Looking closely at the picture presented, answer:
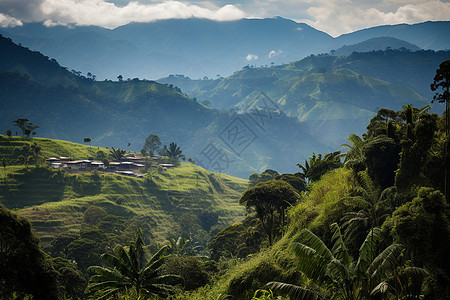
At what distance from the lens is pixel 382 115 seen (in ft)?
126

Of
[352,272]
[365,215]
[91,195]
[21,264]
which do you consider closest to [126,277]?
[21,264]

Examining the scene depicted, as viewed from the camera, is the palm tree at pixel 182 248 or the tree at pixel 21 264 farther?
the palm tree at pixel 182 248

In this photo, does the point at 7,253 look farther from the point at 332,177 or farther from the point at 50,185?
the point at 50,185

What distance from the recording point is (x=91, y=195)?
131875mm

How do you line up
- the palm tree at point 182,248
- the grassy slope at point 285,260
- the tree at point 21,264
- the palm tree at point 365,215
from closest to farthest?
1. the tree at point 21,264
2. the palm tree at point 365,215
3. the grassy slope at point 285,260
4. the palm tree at point 182,248

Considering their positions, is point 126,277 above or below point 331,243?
below

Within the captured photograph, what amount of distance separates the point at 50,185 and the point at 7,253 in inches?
4664

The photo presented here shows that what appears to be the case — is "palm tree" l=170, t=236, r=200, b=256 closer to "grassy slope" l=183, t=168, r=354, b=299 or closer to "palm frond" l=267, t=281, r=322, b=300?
"grassy slope" l=183, t=168, r=354, b=299

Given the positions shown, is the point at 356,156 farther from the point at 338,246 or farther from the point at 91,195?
the point at 91,195

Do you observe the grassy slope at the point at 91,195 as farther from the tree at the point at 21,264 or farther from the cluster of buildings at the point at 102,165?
the tree at the point at 21,264

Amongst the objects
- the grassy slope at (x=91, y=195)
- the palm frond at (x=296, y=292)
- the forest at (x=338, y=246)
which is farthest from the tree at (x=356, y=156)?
the grassy slope at (x=91, y=195)

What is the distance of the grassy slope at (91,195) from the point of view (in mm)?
114438

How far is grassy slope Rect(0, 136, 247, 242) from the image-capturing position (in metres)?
114

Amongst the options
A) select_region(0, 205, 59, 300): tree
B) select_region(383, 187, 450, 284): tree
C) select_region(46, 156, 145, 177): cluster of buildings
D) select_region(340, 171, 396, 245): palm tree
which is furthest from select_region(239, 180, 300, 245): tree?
select_region(46, 156, 145, 177): cluster of buildings
